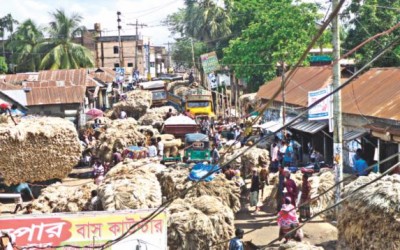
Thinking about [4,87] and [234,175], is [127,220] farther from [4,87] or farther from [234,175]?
[4,87]

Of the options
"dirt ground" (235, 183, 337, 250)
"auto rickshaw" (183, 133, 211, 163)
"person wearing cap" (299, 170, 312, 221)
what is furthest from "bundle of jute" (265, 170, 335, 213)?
"auto rickshaw" (183, 133, 211, 163)

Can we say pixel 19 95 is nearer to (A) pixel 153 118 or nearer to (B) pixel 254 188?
(A) pixel 153 118

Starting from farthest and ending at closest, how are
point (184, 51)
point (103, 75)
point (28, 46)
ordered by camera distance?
point (184, 51) < point (28, 46) < point (103, 75)

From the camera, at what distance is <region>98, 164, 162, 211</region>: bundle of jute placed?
12453mm

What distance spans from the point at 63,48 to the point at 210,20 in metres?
16.6

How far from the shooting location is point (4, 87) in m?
32.1

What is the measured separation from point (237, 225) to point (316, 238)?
2.43m

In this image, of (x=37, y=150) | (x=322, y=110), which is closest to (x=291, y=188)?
(x=322, y=110)

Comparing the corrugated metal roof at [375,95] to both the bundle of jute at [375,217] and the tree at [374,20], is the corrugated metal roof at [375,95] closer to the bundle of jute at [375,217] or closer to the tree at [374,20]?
the bundle of jute at [375,217]

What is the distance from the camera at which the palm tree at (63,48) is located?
5322 centimetres

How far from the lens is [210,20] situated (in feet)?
200

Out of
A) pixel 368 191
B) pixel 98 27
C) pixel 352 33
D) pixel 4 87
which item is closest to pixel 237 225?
pixel 368 191

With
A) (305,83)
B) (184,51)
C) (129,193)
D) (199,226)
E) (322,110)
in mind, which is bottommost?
(199,226)

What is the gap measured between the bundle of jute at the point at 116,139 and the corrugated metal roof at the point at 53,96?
763 cm
